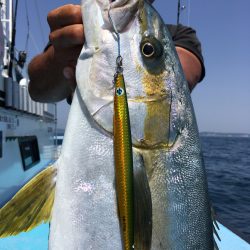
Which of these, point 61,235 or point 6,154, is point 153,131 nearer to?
point 61,235

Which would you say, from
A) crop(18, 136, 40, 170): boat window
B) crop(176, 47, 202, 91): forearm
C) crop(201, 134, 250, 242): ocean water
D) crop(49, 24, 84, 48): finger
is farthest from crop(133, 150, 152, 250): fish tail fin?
crop(18, 136, 40, 170): boat window

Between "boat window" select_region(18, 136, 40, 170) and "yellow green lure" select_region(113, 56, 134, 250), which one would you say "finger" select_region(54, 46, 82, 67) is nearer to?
"yellow green lure" select_region(113, 56, 134, 250)

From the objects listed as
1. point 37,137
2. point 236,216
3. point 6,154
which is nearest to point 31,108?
point 37,137

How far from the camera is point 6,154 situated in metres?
6.55

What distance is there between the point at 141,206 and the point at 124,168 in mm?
149

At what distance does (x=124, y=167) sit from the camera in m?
1.24

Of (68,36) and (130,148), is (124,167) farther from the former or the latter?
(68,36)

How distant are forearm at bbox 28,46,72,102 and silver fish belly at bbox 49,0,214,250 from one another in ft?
1.58

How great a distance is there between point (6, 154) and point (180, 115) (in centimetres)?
573

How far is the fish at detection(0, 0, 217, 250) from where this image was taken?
1.29m

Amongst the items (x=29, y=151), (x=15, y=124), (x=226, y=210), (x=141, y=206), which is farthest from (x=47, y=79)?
(x=226, y=210)

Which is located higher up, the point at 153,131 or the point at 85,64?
the point at 85,64

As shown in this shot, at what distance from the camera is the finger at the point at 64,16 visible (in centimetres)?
143

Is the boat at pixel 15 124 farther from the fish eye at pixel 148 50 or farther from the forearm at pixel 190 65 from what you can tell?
the fish eye at pixel 148 50
